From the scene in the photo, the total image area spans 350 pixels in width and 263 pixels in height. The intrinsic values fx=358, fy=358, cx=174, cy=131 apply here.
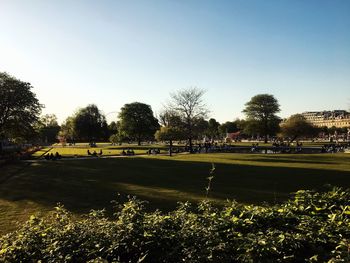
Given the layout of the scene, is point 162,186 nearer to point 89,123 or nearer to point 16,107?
point 16,107

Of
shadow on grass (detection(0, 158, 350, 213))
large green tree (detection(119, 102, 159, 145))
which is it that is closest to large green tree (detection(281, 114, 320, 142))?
large green tree (detection(119, 102, 159, 145))

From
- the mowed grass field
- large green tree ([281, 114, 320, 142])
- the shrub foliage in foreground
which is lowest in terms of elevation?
the mowed grass field

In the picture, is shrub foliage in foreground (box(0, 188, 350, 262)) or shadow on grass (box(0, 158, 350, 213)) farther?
shadow on grass (box(0, 158, 350, 213))

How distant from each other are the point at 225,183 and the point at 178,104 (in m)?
50.8

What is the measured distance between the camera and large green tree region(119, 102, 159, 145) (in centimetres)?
11312

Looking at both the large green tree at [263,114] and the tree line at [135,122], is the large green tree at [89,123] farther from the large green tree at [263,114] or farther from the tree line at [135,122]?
the large green tree at [263,114]

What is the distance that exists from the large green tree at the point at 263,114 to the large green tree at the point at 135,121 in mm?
33629

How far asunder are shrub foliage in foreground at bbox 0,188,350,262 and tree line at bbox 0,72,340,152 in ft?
187

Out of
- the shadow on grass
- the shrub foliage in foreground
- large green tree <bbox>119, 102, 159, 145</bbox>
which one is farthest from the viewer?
large green tree <bbox>119, 102, 159, 145</bbox>

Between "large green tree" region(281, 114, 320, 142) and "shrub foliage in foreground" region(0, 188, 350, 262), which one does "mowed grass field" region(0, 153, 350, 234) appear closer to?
"shrub foliage in foreground" region(0, 188, 350, 262)

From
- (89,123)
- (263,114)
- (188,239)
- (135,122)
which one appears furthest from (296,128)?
(188,239)

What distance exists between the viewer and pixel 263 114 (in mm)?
121125

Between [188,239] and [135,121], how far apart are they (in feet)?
357

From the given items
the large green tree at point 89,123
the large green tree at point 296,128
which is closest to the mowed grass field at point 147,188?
the large green tree at point 296,128
